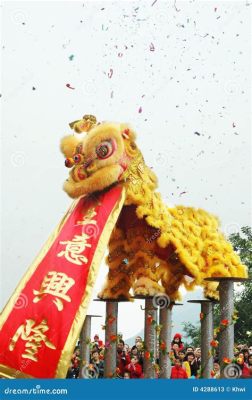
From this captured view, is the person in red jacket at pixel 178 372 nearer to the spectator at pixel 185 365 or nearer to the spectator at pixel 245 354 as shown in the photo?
the spectator at pixel 185 365

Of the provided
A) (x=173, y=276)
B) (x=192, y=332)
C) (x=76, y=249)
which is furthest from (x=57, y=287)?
(x=192, y=332)

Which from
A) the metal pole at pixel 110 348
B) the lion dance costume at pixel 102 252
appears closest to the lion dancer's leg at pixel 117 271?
the lion dance costume at pixel 102 252

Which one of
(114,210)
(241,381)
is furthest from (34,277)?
(241,381)

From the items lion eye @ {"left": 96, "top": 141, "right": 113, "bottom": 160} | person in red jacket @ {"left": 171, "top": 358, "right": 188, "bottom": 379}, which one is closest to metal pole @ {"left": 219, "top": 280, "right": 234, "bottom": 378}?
person in red jacket @ {"left": 171, "top": 358, "right": 188, "bottom": 379}

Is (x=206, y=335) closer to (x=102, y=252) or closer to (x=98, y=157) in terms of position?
(x=102, y=252)

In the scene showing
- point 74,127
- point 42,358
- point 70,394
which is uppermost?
point 74,127

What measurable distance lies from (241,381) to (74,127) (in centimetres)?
263

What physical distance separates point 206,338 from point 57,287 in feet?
6.72

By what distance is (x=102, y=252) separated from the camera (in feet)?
17.0

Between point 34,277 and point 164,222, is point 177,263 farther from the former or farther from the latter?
point 34,277

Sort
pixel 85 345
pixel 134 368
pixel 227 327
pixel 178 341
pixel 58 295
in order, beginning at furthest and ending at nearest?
pixel 178 341, pixel 85 345, pixel 134 368, pixel 227 327, pixel 58 295

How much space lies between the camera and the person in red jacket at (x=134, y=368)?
20.2 feet

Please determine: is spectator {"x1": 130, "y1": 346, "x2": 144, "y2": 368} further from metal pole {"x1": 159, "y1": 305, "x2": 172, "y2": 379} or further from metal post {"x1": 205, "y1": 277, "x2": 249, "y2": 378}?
metal post {"x1": 205, "y1": 277, "x2": 249, "y2": 378}

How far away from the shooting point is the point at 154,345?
588cm
